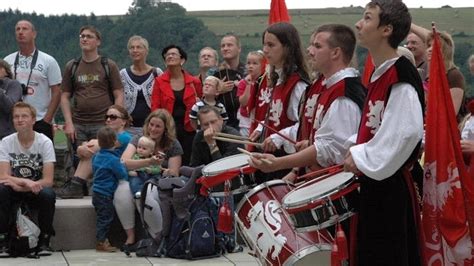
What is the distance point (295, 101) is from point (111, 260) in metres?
3.02

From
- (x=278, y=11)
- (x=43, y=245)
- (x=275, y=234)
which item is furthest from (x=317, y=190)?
(x=43, y=245)

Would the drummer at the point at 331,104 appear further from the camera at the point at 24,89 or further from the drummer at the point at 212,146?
the camera at the point at 24,89

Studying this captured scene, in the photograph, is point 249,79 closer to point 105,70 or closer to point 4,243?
point 105,70

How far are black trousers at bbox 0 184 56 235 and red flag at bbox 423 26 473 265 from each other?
181 inches

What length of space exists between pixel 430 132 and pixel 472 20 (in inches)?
474

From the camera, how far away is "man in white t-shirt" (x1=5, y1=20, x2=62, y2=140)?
35.2 feet

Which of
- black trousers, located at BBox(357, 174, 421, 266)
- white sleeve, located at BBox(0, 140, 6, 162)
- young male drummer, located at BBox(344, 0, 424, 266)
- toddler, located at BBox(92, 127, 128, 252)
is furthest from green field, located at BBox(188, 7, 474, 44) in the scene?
black trousers, located at BBox(357, 174, 421, 266)

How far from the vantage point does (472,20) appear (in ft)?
55.8

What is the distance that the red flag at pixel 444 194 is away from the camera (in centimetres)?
529

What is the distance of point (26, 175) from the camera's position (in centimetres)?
939

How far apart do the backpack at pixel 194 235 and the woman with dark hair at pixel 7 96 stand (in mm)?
1983

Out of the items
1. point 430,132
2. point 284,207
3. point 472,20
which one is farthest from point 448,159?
point 472,20

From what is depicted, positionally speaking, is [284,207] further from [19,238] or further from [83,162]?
[83,162]

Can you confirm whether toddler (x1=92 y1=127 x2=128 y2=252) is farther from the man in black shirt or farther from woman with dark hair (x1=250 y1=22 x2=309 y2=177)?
woman with dark hair (x1=250 y1=22 x2=309 y2=177)
